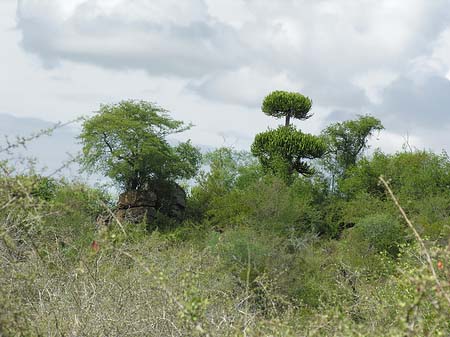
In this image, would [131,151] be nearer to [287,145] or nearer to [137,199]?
[137,199]

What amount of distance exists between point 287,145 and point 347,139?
13.7 feet

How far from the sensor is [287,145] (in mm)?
33938

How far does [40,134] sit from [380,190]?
27.7 metres

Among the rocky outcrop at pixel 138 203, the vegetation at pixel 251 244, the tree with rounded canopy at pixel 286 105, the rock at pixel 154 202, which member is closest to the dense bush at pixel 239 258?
the vegetation at pixel 251 244

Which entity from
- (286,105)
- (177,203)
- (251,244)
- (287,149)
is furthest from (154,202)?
(251,244)

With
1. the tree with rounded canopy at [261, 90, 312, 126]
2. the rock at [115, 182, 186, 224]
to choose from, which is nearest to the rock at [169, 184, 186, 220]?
the rock at [115, 182, 186, 224]

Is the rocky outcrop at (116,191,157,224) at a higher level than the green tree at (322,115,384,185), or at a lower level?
lower

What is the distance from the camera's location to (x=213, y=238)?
2212 cm

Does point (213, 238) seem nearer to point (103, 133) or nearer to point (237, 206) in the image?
point (237, 206)

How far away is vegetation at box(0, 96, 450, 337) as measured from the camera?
5809 mm

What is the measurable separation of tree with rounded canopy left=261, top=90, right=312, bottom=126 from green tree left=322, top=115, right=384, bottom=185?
61.0 inches

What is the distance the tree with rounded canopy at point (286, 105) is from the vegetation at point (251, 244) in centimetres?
138

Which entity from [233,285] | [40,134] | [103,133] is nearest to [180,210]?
[103,133]

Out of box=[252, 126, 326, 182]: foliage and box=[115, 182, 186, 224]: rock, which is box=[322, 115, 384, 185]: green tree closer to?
box=[252, 126, 326, 182]: foliage
